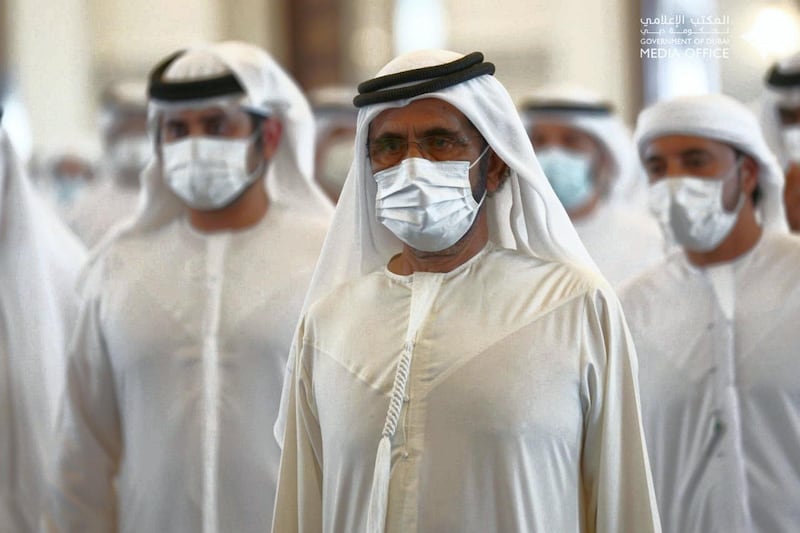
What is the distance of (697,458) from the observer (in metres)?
5.17

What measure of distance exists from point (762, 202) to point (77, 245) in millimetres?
3171

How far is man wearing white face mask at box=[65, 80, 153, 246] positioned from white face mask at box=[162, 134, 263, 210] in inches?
179

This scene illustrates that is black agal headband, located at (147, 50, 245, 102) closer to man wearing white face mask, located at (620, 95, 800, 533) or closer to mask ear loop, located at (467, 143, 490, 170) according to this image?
man wearing white face mask, located at (620, 95, 800, 533)

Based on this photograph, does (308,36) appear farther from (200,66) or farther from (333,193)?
(200,66)

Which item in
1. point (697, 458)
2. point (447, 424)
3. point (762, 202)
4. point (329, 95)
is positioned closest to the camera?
point (447, 424)

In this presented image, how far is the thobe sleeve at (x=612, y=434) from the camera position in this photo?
12.5ft

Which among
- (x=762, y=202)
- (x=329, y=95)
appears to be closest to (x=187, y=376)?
(x=762, y=202)

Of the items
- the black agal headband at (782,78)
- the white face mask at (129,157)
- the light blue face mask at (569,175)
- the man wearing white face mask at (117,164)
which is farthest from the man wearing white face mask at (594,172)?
the white face mask at (129,157)

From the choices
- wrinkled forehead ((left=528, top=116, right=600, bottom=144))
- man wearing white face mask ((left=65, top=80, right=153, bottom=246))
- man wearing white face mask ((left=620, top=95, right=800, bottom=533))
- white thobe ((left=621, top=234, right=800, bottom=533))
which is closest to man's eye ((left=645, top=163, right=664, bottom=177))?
man wearing white face mask ((left=620, top=95, right=800, bottom=533))

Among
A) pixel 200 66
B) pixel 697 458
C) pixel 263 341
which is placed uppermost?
pixel 200 66

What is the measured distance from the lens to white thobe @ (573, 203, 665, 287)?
24.8 ft

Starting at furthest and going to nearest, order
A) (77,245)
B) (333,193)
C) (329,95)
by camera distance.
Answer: (329,95)
(333,193)
(77,245)

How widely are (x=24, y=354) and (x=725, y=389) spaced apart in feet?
8.84

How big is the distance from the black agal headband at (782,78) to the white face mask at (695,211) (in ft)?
4.99
